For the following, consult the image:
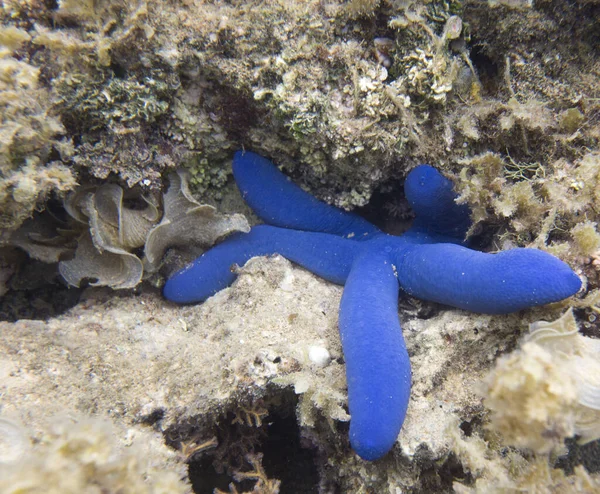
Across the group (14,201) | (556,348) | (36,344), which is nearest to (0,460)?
(36,344)

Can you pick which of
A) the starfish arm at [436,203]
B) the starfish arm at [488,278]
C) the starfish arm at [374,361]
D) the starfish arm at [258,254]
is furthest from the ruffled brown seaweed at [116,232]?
the starfish arm at [488,278]

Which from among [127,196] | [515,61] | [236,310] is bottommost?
[236,310]

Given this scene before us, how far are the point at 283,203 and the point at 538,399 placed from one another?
7.74 feet

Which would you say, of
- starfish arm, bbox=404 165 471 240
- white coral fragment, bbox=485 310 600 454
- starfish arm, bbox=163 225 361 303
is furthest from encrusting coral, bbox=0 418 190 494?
starfish arm, bbox=404 165 471 240

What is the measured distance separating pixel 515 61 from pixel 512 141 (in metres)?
0.54

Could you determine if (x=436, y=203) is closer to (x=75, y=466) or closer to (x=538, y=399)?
(x=538, y=399)

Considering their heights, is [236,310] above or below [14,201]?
below

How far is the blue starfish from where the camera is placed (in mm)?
2215

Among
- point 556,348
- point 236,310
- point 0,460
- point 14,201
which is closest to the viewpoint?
point 0,460

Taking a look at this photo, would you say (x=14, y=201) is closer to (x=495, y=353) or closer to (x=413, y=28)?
(x=413, y=28)

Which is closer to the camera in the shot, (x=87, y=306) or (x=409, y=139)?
(x=409, y=139)

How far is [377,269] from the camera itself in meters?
3.03

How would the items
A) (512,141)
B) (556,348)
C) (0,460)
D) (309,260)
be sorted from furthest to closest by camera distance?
(309,260)
(512,141)
(556,348)
(0,460)

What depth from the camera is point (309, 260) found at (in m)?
3.32
